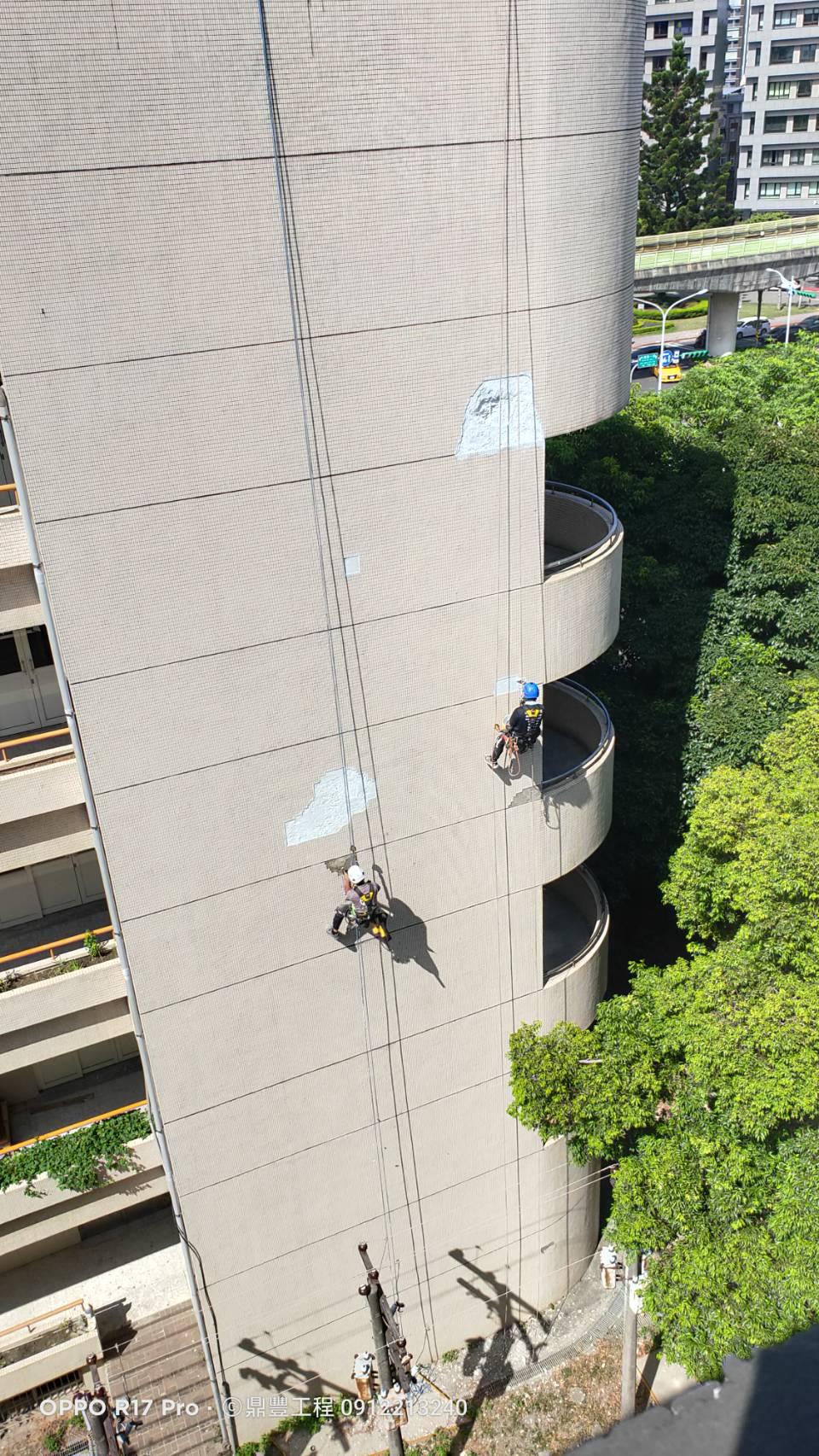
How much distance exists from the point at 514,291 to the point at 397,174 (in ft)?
6.73

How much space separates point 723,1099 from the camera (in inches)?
599

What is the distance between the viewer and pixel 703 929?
60.5ft

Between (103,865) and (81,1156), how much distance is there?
5.98 m

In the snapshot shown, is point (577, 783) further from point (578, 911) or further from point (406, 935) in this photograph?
point (578, 911)

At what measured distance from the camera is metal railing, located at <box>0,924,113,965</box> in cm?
1545

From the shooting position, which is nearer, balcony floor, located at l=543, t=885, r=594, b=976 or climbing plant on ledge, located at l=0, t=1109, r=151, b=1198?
climbing plant on ledge, located at l=0, t=1109, r=151, b=1198

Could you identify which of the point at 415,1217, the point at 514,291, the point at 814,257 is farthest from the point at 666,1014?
the point at 814,257

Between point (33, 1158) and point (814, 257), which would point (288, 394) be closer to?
point (33, 1158)

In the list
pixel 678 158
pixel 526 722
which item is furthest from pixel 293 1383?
pixel 678 158

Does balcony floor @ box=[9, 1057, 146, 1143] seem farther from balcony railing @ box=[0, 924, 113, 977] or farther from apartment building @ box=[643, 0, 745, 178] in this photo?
apartment building @ box=[643, 0, 745, 178]

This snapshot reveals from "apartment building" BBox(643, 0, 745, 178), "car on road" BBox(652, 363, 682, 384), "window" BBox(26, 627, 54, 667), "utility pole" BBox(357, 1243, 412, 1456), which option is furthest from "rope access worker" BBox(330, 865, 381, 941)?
"apartment building" BBox(643, 0, 745, 178)

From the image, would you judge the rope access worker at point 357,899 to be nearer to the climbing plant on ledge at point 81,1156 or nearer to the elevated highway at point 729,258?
the climbing plant on ledge at point 81,1156

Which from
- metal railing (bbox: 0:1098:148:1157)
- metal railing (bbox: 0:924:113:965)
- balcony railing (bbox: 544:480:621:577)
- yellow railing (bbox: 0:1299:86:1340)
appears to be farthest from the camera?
balcony railing (bbox: 544:480:621:577)

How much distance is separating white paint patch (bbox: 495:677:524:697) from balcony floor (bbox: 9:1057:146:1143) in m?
9.56
